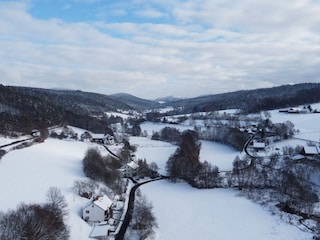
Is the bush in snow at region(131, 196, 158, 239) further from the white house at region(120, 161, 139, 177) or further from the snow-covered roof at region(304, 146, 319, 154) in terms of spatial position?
the snow-covered roof at region(304, 146, 319, 154)

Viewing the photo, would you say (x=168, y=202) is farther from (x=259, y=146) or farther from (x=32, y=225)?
(x=259, y=146)

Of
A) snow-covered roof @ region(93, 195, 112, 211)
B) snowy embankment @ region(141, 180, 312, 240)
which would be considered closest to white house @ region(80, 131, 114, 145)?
snowy embankment @ region(141, 180, 312, 240)

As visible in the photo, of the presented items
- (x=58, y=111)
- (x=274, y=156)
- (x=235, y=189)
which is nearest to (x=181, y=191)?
(x=235, y=189)

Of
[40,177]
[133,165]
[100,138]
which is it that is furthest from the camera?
[100,138]

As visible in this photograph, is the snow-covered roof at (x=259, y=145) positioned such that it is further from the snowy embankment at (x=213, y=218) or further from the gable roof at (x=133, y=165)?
the gable roof at (x=133, y=165)

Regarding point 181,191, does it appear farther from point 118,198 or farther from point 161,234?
point 161,234

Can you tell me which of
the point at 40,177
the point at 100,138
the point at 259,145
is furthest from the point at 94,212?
the point at 100,138

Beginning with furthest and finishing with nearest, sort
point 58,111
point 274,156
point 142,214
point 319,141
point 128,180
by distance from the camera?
1. point 58,111
2. point 319,141
3. point 274,156
4. point 128,180
5. point 142,214
